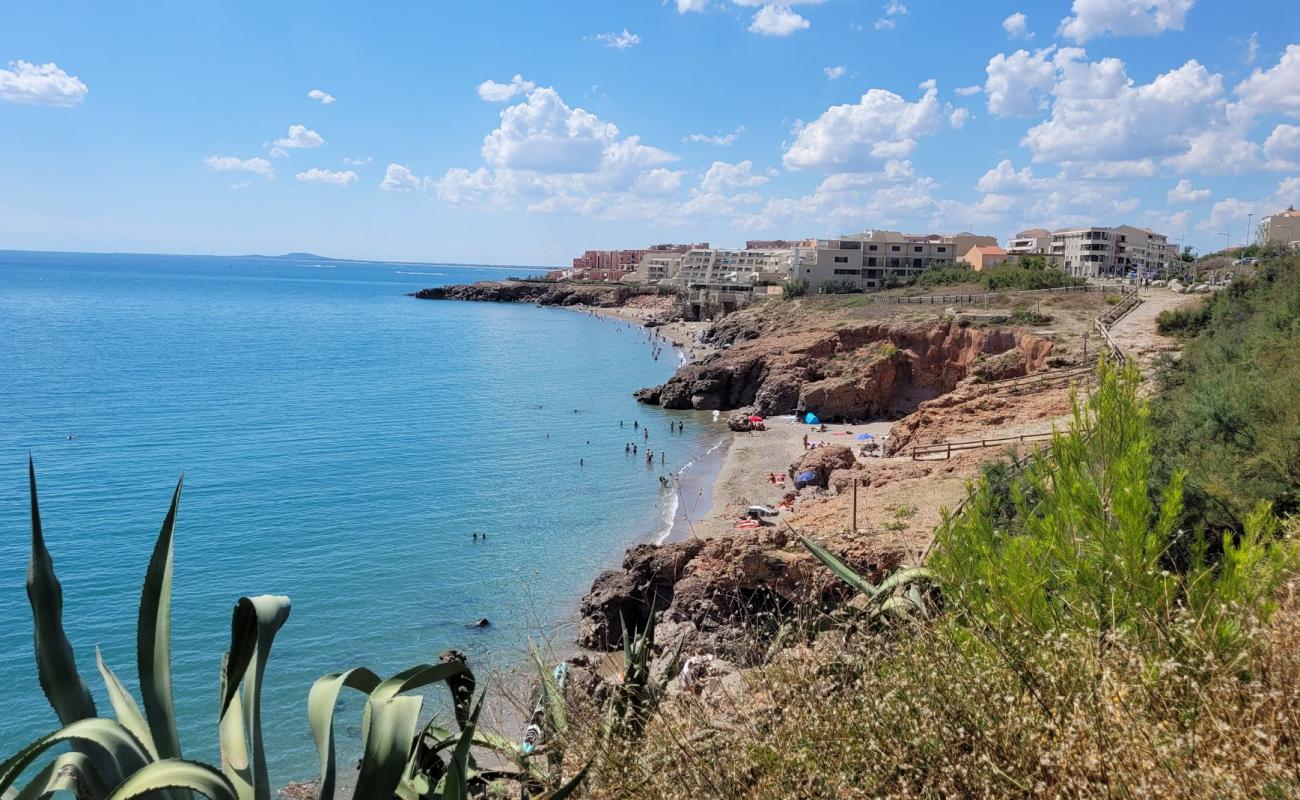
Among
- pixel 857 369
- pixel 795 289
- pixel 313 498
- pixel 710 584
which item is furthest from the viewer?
pixel 795 289

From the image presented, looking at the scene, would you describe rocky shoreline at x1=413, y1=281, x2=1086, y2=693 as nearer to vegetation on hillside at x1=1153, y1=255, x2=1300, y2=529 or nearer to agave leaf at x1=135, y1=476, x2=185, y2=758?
agave leaf at x1=135, y1=476, x2=185, y2=758

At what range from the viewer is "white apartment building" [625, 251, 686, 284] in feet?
496

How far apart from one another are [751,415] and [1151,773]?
39.6 metres

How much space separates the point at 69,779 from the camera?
2.87 metres

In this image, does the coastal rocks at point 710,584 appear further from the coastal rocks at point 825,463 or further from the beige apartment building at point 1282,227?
the beige apartment building at point 1282,227

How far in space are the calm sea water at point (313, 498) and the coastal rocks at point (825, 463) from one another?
16.7 ft

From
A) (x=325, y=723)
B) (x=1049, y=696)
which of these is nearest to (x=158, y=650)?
(x=325, y=723)

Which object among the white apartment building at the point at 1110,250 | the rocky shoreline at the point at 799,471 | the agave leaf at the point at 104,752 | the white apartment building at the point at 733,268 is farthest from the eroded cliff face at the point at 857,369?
the white apartment building at the point at 733,268

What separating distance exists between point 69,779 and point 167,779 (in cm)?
53

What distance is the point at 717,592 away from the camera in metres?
15.6

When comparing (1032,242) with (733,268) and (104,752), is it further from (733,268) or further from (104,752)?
(104,752)

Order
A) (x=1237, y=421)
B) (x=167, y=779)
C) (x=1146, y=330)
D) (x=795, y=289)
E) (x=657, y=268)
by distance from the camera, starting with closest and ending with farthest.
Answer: (x=167, y=779), (x=1237, y=421), (x=1146, y=330), (x=795, y=289), (x=657, y=268)

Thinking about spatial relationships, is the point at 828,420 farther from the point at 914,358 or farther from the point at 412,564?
the point at 412,564

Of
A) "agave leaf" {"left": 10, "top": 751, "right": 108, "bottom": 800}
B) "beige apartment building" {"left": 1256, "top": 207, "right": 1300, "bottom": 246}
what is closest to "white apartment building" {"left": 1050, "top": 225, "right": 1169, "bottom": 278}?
"beige apartment building" {"left": 1256, "top": 207, "right": 1300, "bottom": 246}
